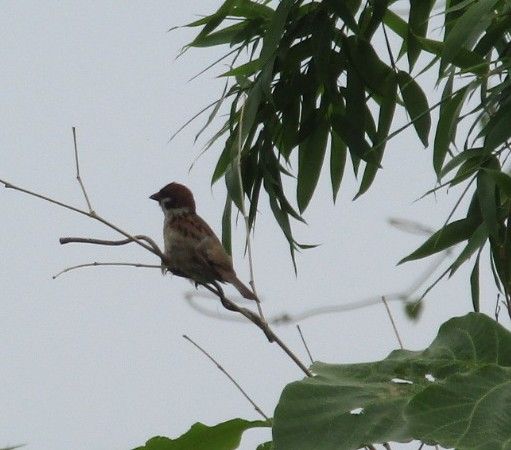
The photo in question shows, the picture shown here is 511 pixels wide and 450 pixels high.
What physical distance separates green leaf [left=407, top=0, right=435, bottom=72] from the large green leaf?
2518mm

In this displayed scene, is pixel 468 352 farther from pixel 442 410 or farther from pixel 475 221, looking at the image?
pixel 475 221

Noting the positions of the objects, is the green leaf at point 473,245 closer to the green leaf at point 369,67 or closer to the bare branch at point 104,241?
the green leaf at point 369,67

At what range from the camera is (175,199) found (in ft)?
18.2

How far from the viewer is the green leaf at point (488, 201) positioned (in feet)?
10.1

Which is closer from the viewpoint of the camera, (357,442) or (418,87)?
(357,442)

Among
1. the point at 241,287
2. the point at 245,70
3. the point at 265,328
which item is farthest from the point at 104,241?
the point at 241,287

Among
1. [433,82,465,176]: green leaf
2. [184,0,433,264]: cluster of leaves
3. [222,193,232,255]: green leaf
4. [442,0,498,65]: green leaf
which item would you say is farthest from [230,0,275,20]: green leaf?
[442,0,498,65]: green leaf

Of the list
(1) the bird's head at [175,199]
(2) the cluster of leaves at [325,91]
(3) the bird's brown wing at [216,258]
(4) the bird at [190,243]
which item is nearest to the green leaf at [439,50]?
(2) the cluster of leaves at [325,91]

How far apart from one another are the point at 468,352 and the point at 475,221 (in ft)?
→ 7.38

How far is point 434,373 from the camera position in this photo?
1.12 m

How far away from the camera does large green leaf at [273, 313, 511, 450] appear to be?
899 millimetres

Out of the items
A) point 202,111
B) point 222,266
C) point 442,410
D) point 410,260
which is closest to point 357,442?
point 442,410

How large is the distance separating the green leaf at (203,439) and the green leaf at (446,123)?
1.75m

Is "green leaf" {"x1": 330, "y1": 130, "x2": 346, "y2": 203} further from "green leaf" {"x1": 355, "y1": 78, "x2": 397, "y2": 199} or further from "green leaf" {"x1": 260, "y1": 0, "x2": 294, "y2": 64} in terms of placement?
"green leaf" {"x1": 260, "y1": 0, "x2": 294, "y2": 64}
